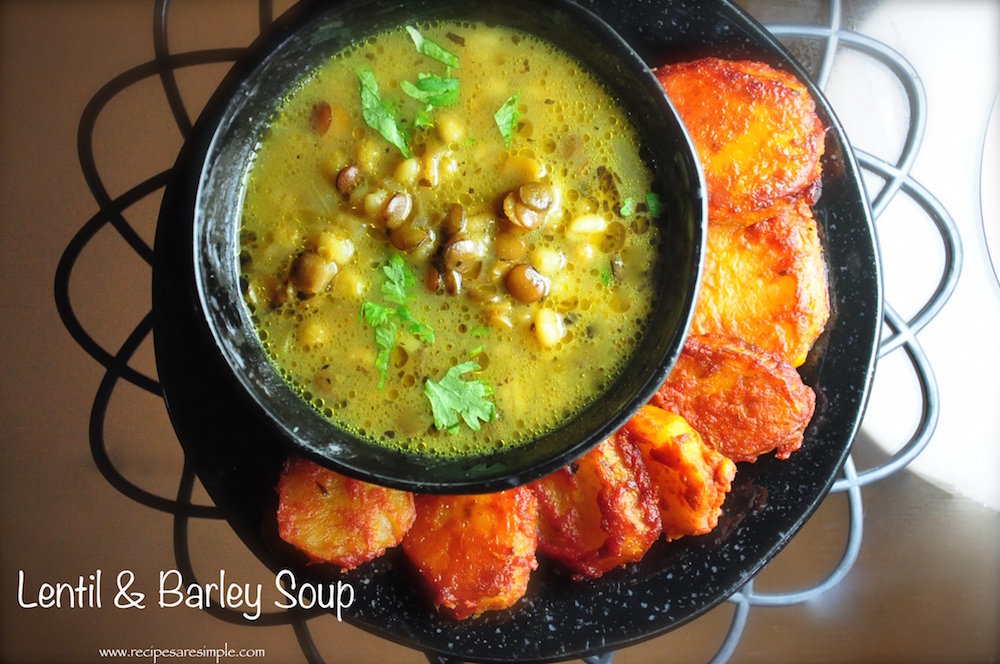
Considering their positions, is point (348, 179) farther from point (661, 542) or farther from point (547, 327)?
point (661, 542)

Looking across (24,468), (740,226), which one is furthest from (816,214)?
(24,468)

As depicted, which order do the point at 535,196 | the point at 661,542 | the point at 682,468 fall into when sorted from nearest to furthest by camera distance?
the point at 535,196 → the point at 682,468 → the point at 661,542

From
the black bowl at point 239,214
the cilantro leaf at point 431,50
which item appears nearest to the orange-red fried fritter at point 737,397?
the black bowl at point 239,214

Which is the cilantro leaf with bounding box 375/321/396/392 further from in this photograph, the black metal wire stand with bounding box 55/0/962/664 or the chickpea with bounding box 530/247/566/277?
the black metal wire stand with bounding box 55/0/962/664

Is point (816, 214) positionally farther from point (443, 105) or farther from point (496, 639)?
point (496, 639)

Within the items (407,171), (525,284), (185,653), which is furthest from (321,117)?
(185,653)
